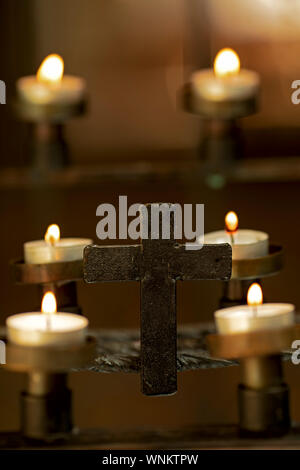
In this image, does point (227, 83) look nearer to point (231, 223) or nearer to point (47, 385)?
point (231, 223)

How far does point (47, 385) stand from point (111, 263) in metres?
0.10

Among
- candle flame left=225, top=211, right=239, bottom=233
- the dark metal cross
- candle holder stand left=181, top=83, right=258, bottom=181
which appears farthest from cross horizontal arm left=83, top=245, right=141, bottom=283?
candle holder stand left=181, top=83, right=258, bottom=181

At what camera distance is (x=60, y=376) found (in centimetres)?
64

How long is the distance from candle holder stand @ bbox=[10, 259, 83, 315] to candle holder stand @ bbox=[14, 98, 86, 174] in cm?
22

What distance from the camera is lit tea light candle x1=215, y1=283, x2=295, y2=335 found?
0.60 metres

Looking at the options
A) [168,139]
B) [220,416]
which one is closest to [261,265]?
[220,416]

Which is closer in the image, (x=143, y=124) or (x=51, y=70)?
(x=51, y=70)

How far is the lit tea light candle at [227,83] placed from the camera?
2.76 feet

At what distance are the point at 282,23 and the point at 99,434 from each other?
0.61 meters

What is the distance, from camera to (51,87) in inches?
33.8

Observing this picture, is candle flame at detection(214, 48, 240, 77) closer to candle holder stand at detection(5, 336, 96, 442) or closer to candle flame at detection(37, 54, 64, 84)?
candle flame at detection(37, 54, 64, 84)

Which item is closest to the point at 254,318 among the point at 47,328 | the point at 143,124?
the point at 47,328

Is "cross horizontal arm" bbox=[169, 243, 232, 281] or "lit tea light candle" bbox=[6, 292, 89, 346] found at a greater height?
"cross horizontal arm" bbox=[169, 243, 232, 281]
